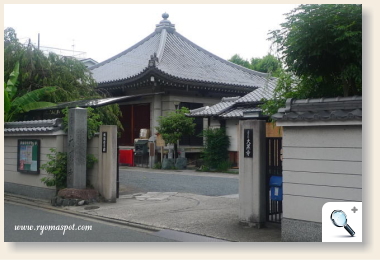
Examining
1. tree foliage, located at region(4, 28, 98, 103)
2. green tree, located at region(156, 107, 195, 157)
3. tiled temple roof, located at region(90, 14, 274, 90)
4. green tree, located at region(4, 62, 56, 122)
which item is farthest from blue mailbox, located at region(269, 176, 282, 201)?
tiled temple roof, located at region(90, 14, 274, 90)

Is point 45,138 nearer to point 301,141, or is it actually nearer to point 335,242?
point 301,141

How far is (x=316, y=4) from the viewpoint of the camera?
25.7 ft

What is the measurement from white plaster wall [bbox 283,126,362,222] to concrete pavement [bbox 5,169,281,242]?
0.94 m

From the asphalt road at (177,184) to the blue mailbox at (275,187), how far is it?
4.91 meters

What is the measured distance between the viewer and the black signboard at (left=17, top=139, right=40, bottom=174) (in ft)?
42.5

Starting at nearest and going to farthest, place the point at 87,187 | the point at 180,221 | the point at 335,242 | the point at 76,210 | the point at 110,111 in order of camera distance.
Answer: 1. the point at 335,242
2. the point at 180,221
3. the point at 76,210
4. the point at 87,187
5. the point at 110,111

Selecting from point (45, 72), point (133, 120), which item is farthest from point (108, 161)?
point (133, 120)

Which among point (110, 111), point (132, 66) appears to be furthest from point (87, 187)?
point (132, 66)

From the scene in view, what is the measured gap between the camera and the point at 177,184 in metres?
16.0

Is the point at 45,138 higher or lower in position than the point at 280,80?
lower

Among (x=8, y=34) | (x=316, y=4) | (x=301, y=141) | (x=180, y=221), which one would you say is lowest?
(x=180, y=221)

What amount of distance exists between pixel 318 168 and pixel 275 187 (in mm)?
1603

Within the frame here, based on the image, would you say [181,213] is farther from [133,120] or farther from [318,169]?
[133,120]

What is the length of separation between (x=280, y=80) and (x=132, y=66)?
61.1 ft
